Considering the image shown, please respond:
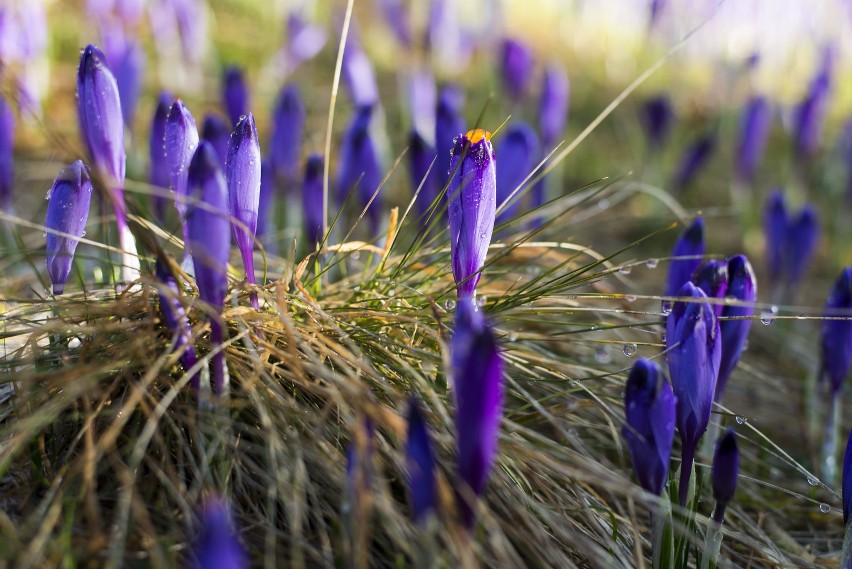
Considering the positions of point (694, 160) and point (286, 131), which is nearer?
point (286, 131)

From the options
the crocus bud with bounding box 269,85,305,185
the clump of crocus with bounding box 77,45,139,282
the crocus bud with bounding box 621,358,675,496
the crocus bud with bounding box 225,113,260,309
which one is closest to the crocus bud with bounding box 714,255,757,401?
the crocus bud with bounding box 621,358,675,496

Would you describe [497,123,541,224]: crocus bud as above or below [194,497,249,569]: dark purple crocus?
above

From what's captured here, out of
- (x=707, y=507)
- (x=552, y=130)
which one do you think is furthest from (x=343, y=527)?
(x=552, y=130)

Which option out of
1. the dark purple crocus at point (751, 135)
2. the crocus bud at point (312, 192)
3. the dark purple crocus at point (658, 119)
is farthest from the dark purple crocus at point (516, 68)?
the crocus bud at point (312, 192)

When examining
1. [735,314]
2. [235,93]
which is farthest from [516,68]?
[735,314]

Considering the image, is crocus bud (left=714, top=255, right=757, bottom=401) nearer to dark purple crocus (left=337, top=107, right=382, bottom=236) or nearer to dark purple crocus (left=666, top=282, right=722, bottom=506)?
dark purple crocus (left=666, top=282, right=722, bottom=506)

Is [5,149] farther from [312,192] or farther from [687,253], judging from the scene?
[687,253]

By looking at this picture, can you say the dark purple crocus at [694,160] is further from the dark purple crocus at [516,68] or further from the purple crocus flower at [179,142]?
the purple crocus flower at [179,142]
